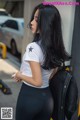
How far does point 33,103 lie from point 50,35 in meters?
0.55

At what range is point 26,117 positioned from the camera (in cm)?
270

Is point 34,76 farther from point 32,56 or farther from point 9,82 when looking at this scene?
point 9,82

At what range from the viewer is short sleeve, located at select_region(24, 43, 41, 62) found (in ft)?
8.39

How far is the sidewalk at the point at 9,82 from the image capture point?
5.93 m

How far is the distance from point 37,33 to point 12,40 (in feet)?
30.0

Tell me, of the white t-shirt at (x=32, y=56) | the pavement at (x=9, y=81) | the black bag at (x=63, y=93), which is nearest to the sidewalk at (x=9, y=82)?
the pavement at (x=9, y=81)

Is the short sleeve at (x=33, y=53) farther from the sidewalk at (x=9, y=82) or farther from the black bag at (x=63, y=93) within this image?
the sidewalk at (x=9, y=82)

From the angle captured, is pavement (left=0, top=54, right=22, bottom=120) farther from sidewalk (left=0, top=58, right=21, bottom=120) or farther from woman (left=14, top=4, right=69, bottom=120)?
woman (left=14, top=4, right=69, bottom=120)

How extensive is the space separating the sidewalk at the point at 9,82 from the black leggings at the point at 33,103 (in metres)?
3.02

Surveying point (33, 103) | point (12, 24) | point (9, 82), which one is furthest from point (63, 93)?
point (12, 24)

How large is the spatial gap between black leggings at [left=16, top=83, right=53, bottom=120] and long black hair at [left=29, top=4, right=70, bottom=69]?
8.7 inches

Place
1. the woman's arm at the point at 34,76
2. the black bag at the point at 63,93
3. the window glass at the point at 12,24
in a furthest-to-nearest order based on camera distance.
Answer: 1. the window glass at the point at 12,24
2. the black bag at the point at 63,93
3. the woman's arm at the point at 34,76

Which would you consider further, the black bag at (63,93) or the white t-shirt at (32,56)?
the black bag at (63,93)

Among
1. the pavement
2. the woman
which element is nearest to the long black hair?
the woman
